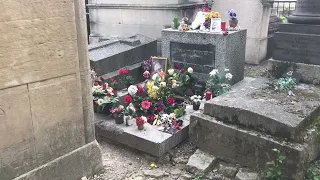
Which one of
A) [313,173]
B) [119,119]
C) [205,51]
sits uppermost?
[205,51]

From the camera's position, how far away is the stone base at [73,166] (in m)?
3.28

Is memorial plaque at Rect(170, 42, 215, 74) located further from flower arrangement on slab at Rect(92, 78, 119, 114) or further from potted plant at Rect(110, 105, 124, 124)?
potted plant at Rect(110, 105, 124, 124)

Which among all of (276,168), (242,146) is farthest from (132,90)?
(276,168)

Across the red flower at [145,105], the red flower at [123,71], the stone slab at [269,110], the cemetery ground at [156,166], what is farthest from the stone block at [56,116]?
the red flower at [123,71]

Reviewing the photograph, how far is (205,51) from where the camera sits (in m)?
5.97

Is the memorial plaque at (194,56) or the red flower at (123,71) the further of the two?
the red flower at (123,71)

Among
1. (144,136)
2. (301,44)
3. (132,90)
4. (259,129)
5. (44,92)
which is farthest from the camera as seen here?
(301,44)

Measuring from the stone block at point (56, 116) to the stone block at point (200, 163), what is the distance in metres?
1.37

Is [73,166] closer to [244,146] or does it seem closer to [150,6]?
[244,146]

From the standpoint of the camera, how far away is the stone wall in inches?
114

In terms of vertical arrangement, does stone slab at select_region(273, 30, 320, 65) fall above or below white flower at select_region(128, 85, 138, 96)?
above

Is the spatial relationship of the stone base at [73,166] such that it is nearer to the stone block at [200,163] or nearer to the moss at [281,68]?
the stone block at [200,163]

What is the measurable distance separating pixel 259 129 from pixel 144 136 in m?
A: 1.45

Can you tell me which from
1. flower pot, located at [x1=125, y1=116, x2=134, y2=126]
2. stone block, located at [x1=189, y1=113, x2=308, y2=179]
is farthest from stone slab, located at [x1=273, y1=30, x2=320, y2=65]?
flower pot, located at [x1=125, y1=116, x2=134, y2=126]
